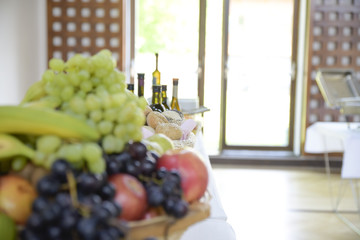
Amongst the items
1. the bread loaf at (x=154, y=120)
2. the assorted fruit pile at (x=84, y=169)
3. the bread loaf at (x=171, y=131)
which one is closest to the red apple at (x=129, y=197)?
the assorted fruit pile at (x=84, y=169)

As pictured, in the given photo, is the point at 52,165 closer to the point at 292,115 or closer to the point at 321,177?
the point at 321,177

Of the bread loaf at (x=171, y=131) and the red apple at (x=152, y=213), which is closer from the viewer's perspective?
the red apple at (x=152, y=213)

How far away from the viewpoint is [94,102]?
2.43 ft

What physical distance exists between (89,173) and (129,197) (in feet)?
0.23

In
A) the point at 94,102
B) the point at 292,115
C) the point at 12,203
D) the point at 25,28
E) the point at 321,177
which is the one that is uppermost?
the point at 25,28

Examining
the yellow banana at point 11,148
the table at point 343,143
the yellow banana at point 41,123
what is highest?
the yellow banana at point 41,123

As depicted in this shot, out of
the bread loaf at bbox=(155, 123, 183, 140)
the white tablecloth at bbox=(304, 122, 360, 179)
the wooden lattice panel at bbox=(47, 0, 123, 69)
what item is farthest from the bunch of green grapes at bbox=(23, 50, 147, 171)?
the wooden lattice panel at bbox=(47, 0, 123, 69)

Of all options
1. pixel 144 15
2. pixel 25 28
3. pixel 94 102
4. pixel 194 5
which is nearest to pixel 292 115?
pixel 194 5

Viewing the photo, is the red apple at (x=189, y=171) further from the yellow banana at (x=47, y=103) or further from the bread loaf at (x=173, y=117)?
the bread loaf at (x=173, y=117)

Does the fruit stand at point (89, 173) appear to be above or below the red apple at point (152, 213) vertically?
above

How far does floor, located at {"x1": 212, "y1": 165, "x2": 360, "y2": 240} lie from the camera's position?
118 inches

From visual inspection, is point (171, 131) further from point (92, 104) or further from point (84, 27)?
point (84, 27)

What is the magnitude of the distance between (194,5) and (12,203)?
4936 millimetres

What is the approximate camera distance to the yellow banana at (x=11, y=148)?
2.15 ft
